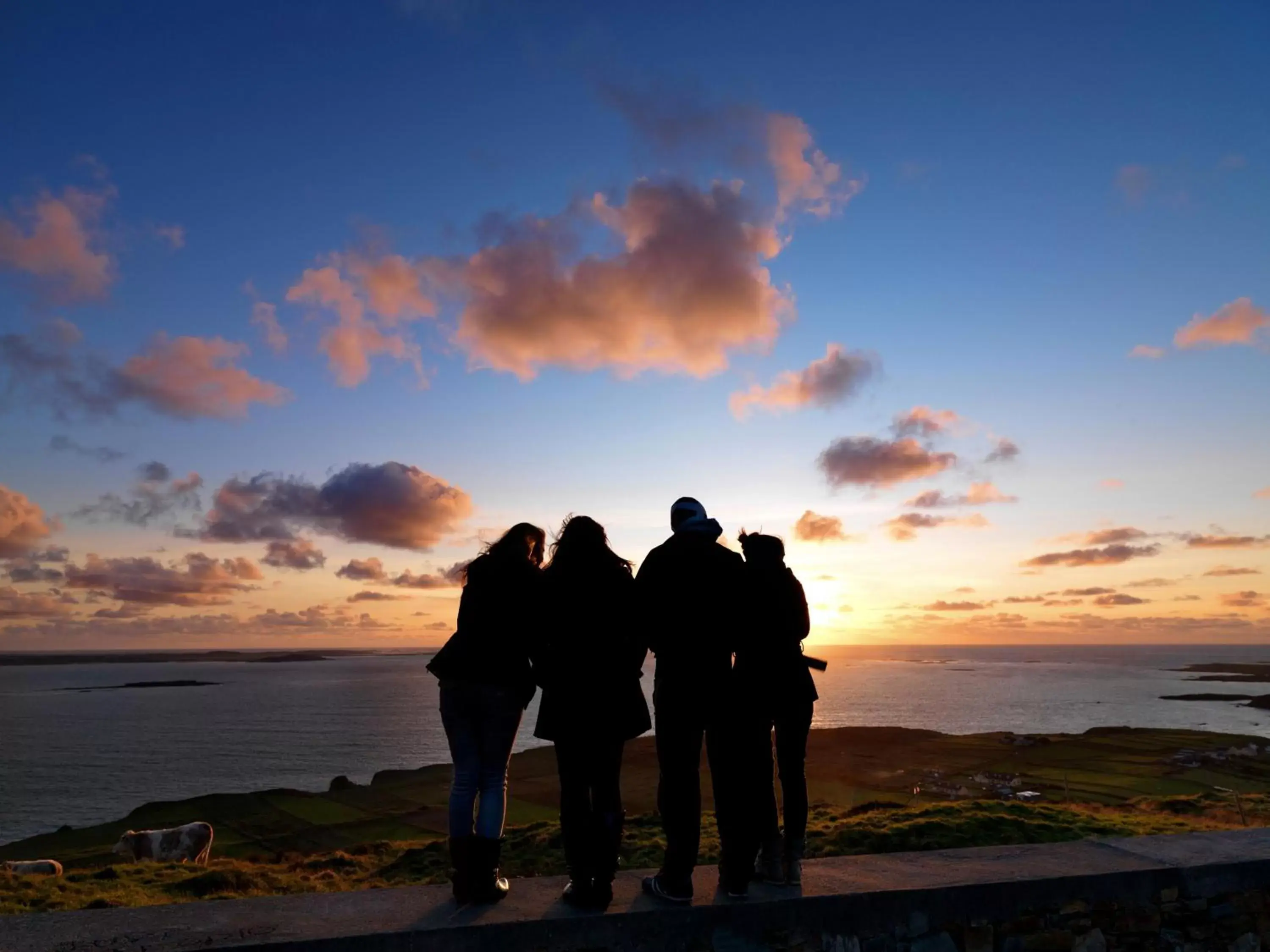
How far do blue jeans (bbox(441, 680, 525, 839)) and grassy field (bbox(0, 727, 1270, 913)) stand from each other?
520 centimetres

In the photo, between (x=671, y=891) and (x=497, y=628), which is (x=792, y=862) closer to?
(x=671, y=891)

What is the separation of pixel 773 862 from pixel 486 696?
2.09 m

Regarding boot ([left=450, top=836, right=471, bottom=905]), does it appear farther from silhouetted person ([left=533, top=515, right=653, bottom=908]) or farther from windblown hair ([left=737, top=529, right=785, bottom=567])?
windblown hair ([left=737, top=529, right=785, bottom=567])

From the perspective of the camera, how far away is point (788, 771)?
5.48 m

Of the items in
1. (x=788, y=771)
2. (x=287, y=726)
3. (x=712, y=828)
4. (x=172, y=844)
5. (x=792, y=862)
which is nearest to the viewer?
(x=792, y=862)

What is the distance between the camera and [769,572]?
5.37 meters

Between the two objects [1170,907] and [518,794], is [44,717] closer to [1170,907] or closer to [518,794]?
[518,794]

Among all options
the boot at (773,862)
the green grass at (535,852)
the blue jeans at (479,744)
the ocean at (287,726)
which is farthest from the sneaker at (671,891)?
the ocean at (287,726)

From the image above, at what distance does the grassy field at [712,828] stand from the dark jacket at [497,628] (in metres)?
5.54

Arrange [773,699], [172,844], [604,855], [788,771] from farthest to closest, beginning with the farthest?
[172,844], [788,771], [773,699], [604,855]

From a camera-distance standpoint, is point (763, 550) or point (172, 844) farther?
point (172, 844)

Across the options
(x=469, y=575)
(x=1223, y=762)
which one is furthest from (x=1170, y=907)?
(x=1223, y=762)

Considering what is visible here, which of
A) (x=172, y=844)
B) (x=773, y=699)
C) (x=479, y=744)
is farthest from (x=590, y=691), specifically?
(x=172, y=844)

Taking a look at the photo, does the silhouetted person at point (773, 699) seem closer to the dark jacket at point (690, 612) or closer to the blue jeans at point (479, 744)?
the dark jacket at point (690, 612)
